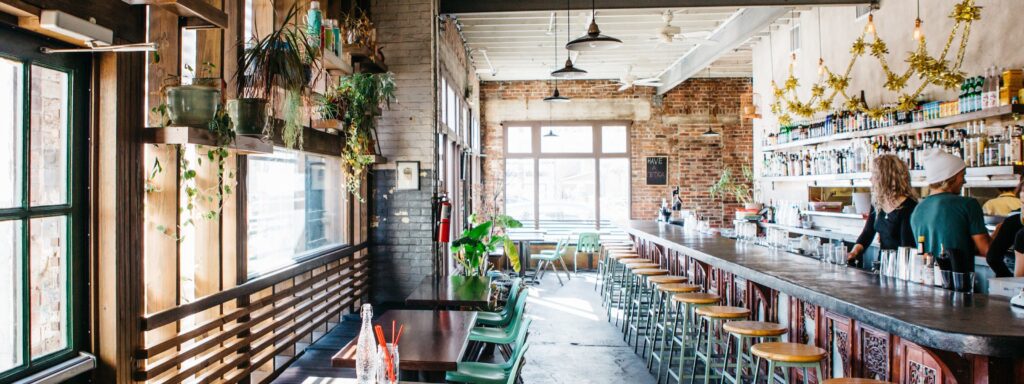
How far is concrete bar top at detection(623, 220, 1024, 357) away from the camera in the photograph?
6.70 ft

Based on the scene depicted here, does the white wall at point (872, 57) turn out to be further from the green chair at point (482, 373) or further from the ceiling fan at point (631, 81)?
the green chair at point (482, 373)

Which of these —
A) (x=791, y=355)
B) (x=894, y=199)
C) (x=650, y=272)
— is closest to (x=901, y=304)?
(x=791, y=355)

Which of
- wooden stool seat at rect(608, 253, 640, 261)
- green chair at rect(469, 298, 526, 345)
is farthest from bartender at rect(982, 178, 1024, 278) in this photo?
wooden stool seat at rect(608, 253, 640, 261)

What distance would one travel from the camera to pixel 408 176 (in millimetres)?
5836

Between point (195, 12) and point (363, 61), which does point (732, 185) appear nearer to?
point (363, 61)

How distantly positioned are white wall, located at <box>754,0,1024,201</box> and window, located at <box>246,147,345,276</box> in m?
5.32

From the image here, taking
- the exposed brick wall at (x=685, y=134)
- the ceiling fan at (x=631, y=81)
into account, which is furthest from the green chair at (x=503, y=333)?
the exposed brick wall at (x=685, y=134)

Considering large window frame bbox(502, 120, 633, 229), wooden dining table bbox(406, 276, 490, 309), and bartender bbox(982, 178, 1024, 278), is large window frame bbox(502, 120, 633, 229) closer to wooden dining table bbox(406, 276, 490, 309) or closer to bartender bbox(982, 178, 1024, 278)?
wooden dining table bbox(406, 276, 490, 309)

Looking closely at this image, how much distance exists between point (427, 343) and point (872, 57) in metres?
Result: 5.94

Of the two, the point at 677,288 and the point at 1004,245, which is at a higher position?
the point at 1004,245

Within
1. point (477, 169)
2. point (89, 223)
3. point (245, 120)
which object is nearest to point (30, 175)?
point (89, 223)

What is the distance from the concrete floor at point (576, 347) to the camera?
4.84 m

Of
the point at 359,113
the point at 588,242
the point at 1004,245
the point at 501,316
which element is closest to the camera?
the point at 1004,245

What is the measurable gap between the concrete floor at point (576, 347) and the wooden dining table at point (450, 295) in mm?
759
